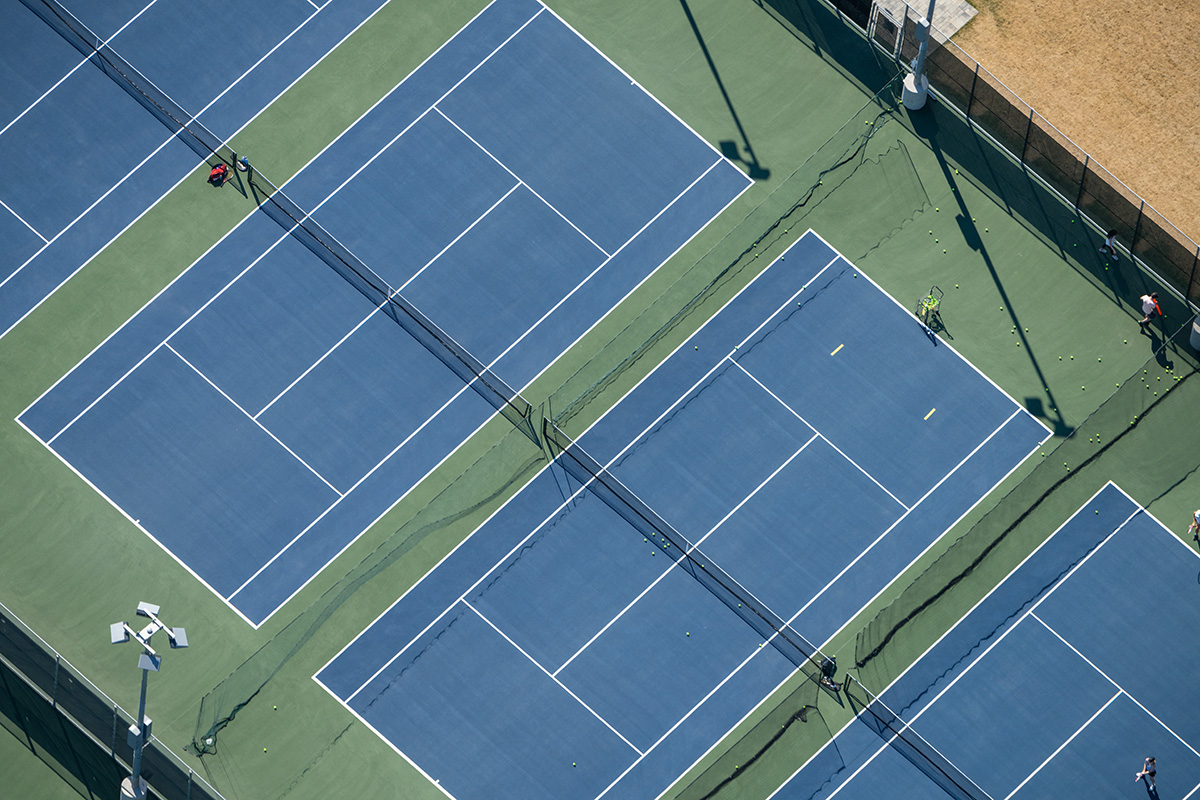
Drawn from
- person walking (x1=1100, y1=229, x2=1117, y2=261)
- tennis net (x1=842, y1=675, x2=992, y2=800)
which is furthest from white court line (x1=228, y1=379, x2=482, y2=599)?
person walking (x1=1100, y1=229, x2=1117, y2=261)

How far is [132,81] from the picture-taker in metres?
67.2

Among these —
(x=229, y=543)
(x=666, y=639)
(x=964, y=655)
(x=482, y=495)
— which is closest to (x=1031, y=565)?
(x=964, y=655)

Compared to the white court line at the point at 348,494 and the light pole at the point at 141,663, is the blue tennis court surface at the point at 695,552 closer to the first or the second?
the white court line at the point at 348,494

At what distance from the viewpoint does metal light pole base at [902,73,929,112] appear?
218ft

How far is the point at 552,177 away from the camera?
217 feet

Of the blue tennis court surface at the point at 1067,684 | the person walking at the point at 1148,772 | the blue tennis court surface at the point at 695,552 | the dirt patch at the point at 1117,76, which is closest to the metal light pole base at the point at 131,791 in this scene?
the blue tennis court surface at the point at 695,552

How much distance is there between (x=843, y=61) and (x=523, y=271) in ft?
34.0

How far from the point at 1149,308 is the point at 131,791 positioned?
2820 centimetres

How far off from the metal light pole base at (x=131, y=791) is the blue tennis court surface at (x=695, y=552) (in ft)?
18.5

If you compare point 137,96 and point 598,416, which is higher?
point 137,96

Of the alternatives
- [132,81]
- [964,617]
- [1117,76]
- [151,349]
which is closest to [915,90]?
[1117,76]

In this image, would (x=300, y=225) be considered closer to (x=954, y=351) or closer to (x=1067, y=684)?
(x=954, y=351)

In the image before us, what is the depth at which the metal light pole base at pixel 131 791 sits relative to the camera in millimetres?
58781

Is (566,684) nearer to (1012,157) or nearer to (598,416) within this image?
(598,416)
